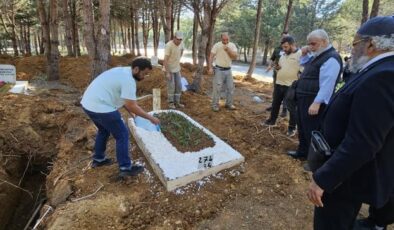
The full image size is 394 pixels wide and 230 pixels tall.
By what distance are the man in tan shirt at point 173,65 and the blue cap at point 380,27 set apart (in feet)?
15.6

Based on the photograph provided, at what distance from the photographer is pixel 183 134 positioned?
4.60 metres

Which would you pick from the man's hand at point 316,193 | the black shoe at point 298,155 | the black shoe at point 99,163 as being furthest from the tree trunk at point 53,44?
the man's hand at point 316,193

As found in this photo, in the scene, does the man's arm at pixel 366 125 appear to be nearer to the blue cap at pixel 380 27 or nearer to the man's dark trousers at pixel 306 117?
the blue cap at pixel 380 27

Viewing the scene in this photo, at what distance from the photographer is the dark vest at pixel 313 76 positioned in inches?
138

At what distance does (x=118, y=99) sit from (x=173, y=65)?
2.91 m

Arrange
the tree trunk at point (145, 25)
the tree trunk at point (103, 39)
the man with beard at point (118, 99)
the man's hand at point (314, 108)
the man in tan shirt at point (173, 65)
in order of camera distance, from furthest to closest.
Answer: the tree trunk at point (145, 25) → the tree trunk at point (103, 39) → the man in tan shirt at point (173, 65) → the man's hand at point (314, 108) → the man with beard at point (118, 99)

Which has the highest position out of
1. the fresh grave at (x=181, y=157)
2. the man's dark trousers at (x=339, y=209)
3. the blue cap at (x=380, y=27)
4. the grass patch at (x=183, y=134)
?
the blue cap at (x=380, y=27)

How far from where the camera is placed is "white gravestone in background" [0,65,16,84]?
8.12 meters

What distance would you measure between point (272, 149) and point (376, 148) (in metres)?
3.20

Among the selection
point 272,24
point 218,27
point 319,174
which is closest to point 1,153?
point 319,174

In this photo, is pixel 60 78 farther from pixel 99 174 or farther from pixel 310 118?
pixel 310 118

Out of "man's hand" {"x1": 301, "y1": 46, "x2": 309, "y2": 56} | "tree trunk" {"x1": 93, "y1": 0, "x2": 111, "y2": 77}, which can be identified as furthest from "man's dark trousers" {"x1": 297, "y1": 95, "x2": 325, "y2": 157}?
"tree trunk" {"x1": 93, "y1": 0, "x2": 111, "y2": 77}

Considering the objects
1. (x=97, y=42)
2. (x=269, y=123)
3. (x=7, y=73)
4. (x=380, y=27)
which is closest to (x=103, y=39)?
(x=97, y=42)

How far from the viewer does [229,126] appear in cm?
559
